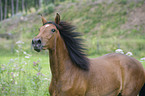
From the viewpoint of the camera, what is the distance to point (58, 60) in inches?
132

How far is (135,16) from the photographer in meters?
24.4

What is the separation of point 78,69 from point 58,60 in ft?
1.32

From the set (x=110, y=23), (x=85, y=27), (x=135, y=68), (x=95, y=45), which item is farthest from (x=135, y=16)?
(x=135, y=68)

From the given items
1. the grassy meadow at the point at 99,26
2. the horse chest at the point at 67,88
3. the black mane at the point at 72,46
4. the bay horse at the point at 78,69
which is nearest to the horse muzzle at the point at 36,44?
the bay horse at the point at 78,69

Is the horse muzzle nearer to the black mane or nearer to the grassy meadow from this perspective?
the black mane

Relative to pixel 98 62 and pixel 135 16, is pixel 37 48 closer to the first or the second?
pixel 98 62

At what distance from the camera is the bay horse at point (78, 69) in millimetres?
3195

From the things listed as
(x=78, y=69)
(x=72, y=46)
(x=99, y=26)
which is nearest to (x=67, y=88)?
(x=78, y=69)

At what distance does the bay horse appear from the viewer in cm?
320

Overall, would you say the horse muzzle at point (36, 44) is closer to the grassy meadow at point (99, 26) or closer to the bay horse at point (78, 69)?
the bay horse at point (78, 69)

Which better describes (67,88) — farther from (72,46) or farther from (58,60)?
(72,46)

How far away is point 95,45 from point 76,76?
50.7 ft

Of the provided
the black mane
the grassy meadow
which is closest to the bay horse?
the black mane

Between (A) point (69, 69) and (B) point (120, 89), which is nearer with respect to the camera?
(A) point (69, 69)
